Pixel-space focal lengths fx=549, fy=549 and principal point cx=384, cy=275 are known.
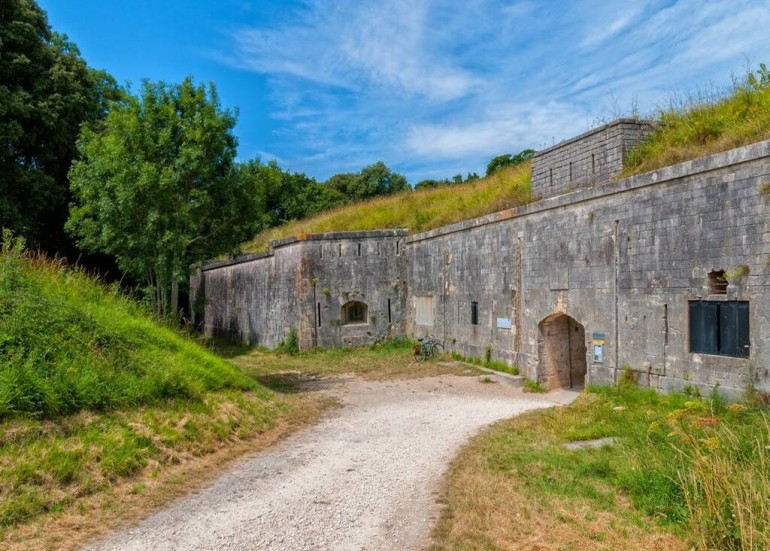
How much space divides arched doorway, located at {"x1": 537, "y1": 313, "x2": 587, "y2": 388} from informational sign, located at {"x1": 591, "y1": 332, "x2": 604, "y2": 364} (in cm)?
149

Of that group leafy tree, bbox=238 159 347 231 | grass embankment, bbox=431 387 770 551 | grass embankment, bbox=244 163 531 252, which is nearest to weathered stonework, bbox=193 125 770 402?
grass embankment, bbox=244 163 531 252

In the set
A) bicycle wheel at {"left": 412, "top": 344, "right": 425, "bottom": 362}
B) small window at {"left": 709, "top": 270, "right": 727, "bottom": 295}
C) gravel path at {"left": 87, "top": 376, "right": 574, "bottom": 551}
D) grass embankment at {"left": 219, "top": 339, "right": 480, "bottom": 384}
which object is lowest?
gravel path at {"left": 87, "top": 376, "right": 574, "bottom": 551}

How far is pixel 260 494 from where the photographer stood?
18.5 ft

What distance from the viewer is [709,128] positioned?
9609mm

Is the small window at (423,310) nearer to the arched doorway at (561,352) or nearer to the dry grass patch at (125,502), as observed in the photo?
the arched doorway at (561,352)

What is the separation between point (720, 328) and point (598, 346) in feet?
8.20

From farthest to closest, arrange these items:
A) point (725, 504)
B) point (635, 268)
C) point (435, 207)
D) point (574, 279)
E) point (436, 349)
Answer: point (435, 207)
point (436, 349)
point (574, 279)
point (635, 268)
point (725, 504)

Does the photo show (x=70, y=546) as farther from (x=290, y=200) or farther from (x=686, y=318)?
(x=290, y=200)

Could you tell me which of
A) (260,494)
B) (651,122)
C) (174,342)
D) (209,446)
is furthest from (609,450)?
(651,122)

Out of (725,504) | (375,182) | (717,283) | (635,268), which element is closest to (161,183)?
(635,268)

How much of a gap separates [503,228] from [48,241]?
54.9 ft

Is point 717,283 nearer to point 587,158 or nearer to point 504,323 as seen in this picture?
point 587,158

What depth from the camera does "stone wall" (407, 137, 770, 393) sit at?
7328 millimetres

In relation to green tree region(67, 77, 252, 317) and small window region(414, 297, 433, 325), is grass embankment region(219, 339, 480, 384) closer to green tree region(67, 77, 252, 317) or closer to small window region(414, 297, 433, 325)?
small window region(414, 297, 433, 325)
